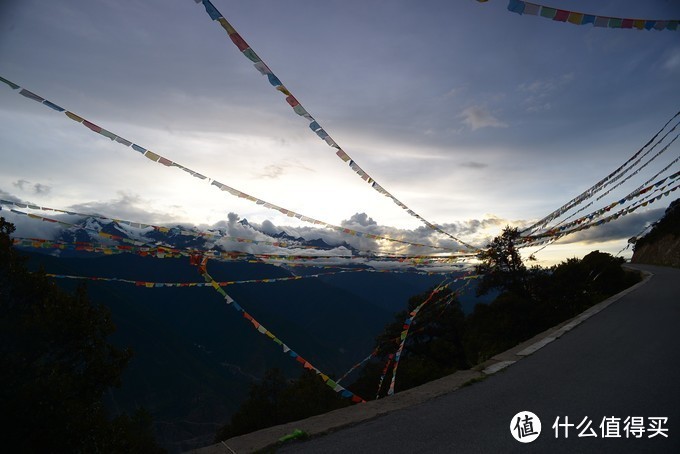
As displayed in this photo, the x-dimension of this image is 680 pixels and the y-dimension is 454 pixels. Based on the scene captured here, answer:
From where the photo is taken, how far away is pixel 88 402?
10789 millimetres

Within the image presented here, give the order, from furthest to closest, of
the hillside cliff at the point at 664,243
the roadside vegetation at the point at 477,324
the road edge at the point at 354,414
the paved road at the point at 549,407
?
the hillside cliff at the point at 664,243 < the roadside vegetation at the point at 477,324 < the road edge at the point at 354,414 < the paved road at the point at 549,407

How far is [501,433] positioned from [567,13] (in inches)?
231

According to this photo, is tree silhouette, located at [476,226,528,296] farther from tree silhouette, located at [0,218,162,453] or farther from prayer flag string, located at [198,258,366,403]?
tree silhouette, located at [0,218,162,453]

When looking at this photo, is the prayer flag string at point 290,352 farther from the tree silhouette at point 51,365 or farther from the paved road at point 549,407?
the tree silhouette at point 51,365

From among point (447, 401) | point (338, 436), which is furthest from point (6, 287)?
point (447, 401)

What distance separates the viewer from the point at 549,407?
4.45 m

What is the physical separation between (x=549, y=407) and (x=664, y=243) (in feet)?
168

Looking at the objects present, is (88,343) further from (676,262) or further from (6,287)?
(676,262)

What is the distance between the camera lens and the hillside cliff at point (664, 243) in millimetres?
35406

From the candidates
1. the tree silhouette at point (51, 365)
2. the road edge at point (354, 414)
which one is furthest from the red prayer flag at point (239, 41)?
the tree silhouette at point (51, 365)

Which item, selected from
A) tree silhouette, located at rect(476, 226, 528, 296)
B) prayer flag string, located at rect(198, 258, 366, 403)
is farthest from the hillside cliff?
prayer flag string, located at rect(198, 258, 366, 403)

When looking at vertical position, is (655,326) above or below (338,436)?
above
